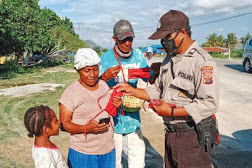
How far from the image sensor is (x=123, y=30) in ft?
10.5

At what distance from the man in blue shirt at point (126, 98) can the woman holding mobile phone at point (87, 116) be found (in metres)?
0.59

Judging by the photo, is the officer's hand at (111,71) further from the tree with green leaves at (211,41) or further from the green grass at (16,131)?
the tree with green leaves at (211,41)

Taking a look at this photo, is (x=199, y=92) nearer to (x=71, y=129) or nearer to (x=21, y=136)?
(x=71, y=129)

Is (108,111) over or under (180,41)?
under

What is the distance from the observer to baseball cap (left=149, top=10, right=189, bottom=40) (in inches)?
93.5

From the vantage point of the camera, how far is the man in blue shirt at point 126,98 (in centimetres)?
324

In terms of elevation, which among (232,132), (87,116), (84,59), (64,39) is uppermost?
(64,39)

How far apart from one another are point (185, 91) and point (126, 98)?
98cm

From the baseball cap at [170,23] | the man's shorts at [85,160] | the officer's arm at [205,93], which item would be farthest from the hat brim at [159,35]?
the man's shorts at [85,160]

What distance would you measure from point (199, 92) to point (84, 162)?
1.29m

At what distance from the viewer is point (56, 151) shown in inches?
90.4

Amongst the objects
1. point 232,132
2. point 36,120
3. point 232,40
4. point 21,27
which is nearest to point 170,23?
point 36,120

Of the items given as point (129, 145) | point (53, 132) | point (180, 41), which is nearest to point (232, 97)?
point (129, 145)

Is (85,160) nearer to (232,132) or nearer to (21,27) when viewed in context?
(232,132)
